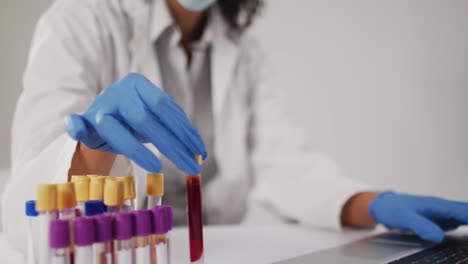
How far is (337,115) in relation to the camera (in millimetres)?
1718

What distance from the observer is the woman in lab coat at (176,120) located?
0.58m

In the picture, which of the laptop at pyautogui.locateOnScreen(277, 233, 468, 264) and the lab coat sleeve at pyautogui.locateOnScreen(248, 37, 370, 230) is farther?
the lab coat sleeve at pyautogui.locateOnScreen(248, 37, 370, 230)

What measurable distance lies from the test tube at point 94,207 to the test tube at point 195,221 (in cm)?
12

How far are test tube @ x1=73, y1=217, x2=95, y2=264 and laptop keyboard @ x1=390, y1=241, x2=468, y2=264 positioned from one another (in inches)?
20.1

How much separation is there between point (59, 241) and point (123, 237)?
0.07 metres

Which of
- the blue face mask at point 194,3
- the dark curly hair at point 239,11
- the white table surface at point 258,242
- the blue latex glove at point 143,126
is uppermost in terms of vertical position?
the dark curly hair at point 239,11

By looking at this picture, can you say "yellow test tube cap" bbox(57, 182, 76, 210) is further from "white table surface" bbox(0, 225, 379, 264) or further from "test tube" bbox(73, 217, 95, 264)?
"white table surface" bbox(0, 225, 379, 264)

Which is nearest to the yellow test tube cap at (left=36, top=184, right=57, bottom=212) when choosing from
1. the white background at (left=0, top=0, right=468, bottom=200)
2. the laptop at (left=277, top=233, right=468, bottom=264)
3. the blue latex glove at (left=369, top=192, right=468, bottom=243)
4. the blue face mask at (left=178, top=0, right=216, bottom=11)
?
the laptop at (left=277, top=233, right=468, bottom=264)

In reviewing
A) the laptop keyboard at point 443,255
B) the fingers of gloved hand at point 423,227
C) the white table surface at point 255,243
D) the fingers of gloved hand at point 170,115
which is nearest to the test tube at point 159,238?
the fingers of gloved hand at point 170,115

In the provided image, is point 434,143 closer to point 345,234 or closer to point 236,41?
point 345,234

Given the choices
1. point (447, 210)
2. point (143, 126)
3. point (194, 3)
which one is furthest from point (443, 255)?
point (194, 3)

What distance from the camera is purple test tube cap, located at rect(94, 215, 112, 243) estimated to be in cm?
46

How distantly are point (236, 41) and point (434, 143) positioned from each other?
0.79 meters

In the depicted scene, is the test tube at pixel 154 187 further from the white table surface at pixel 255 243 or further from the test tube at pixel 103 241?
the white table surface at pixel 255 243
